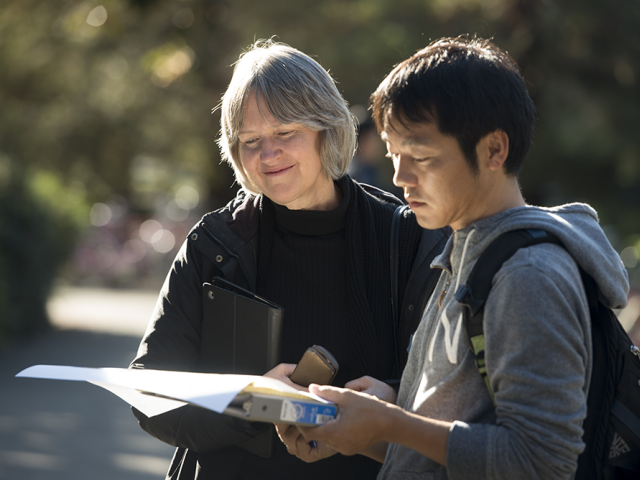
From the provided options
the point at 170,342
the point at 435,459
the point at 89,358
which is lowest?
the point at 89,358

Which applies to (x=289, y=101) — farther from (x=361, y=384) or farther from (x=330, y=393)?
(x=330, y=393)

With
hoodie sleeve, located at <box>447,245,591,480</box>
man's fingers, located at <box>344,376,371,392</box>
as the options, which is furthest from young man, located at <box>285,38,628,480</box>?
man's fingers, located at <box>344,376,371,392</box>

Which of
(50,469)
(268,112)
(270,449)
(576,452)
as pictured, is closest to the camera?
(576,452)

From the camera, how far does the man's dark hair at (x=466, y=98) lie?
4.49ft

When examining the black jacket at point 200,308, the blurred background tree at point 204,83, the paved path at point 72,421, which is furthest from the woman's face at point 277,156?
the paved path at point 72,421

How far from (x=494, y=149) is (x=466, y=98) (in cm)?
12

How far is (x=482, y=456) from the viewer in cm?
126

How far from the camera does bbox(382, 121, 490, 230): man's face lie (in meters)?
1.39

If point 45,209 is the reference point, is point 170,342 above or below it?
below

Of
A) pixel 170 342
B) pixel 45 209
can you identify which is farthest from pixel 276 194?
pixel 45 209

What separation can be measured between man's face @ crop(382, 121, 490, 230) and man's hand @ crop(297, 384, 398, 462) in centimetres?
41

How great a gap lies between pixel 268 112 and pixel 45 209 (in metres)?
7.74

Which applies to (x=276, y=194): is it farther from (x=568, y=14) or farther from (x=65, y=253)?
(x=568, y=14)

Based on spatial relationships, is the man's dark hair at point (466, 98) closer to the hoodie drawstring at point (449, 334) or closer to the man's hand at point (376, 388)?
the hoodie drawstring at point (449, 334)
